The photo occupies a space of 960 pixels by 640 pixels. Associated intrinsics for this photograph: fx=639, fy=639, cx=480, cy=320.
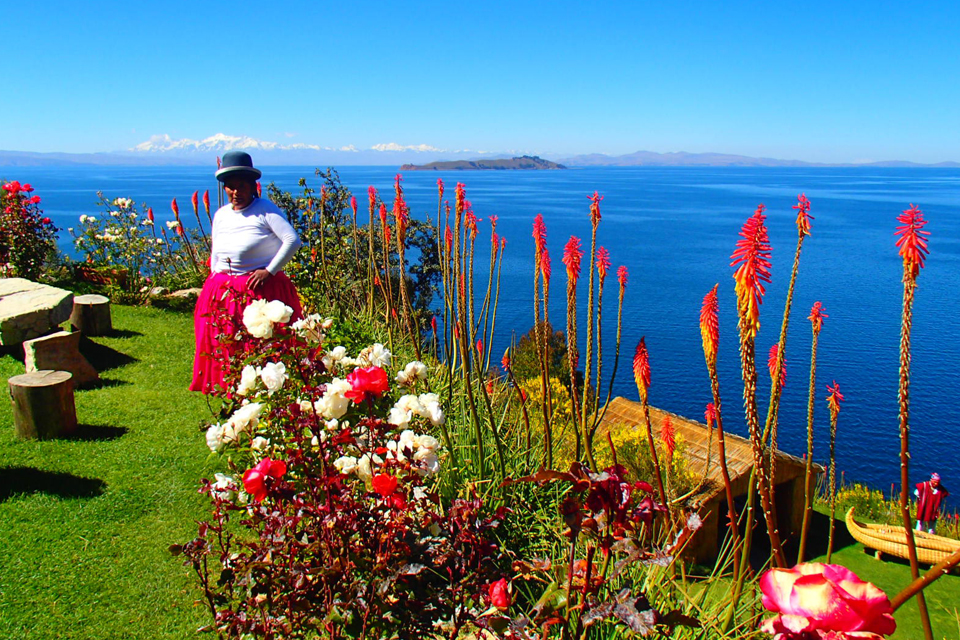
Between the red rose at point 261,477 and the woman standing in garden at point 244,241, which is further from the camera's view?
the woman standing in garden at point 244,241

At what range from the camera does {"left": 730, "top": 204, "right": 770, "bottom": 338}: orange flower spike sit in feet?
4.73

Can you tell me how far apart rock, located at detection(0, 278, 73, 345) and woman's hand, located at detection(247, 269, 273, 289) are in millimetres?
3266

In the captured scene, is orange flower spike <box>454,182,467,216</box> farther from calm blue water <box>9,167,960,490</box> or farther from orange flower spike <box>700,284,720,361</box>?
calm blue water <box>9,167,960,490</box>

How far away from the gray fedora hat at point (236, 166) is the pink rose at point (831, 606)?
4508mm

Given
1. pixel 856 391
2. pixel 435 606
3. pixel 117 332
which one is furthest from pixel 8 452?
pixel 856 391

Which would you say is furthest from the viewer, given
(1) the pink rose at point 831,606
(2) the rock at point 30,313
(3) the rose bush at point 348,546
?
(2) the rock at point 30,313

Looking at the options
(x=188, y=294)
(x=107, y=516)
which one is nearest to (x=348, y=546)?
(x=107, y=516)

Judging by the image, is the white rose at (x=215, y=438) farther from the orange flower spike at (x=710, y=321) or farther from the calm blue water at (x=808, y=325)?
the calm blue water at (x=808, y=325)

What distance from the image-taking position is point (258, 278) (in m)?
4.52

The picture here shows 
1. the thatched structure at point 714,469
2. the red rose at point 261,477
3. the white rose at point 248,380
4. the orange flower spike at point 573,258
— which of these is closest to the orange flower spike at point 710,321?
the orange flower spike at point 573,258

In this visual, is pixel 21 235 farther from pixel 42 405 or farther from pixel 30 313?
pixel 42 405

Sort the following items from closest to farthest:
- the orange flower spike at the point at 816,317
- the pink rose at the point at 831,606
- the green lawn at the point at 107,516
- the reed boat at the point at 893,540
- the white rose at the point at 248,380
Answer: the pink rose at the point at 831,606, the orange flower spike at the point at 816,317, the white rose at the point at 248,380, the green lawn at the point at 107,516, the reed boat at the point at 893,540

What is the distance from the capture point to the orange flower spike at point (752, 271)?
4.73 ft

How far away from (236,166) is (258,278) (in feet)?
2.82
